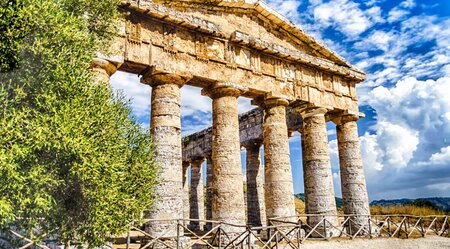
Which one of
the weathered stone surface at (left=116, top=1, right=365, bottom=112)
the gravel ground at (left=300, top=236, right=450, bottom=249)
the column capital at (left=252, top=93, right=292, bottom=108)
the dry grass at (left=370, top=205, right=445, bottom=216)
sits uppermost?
the weathered stone surface at (left=116, top=1, right=365, bottom=112)

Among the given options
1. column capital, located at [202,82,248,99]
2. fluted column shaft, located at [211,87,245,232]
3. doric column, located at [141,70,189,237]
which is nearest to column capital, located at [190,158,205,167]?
Result: column capital, located at [202,82,248,99]

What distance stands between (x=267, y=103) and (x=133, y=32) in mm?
6313

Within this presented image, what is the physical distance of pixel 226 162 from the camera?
1331 cm

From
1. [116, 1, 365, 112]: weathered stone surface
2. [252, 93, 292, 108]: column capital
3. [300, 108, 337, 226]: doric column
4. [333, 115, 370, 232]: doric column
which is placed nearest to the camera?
[116, 1, 365, 112]: weathered stone surface

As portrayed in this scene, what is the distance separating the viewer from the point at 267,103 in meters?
15.6

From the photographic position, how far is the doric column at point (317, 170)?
1576 centimetres

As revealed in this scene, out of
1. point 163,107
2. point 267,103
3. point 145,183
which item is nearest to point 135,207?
point 145,183

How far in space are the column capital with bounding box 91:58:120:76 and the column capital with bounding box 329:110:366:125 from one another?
11.3 m

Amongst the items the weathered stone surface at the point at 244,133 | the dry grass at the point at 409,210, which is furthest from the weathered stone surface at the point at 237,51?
the dry grass at the point at 409,210

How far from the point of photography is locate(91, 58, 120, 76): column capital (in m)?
11.1

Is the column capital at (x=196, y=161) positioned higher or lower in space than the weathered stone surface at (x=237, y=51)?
lower

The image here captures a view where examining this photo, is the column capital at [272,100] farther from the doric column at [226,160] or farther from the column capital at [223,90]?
the doric column at [226,160]

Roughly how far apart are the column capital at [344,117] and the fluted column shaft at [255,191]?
14.7ft

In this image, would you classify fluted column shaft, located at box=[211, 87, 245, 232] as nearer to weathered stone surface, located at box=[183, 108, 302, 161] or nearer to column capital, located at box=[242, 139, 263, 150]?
weathered stone surface, located at box=[183, 108, 302, 161]
